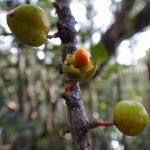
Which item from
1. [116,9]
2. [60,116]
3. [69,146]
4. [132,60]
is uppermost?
[116,9]

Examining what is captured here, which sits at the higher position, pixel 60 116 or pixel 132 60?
pixel 132 60

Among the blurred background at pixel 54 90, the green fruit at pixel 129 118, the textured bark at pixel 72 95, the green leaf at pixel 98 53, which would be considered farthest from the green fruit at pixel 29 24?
the blurred background at pixel 54 90

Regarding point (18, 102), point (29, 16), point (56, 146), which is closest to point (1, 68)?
point (18, 102)

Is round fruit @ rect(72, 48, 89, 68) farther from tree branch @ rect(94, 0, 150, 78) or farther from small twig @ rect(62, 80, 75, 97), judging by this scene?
tree branch @ rect(94, 0, 150, 78)

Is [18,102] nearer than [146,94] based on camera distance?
Yes

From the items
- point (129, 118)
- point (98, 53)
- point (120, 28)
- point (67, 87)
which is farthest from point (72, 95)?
point (120, 28)

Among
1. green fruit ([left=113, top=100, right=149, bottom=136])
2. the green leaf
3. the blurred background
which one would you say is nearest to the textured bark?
green fruit ([left=113, top=100, right=149, bottom=136])

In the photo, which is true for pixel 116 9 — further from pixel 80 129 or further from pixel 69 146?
pixel 80 129

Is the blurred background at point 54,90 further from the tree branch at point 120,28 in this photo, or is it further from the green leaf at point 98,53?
the green leaf at point 98,53

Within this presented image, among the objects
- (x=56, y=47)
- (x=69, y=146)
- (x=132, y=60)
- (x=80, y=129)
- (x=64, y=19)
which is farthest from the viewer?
(x=69, y=146)
